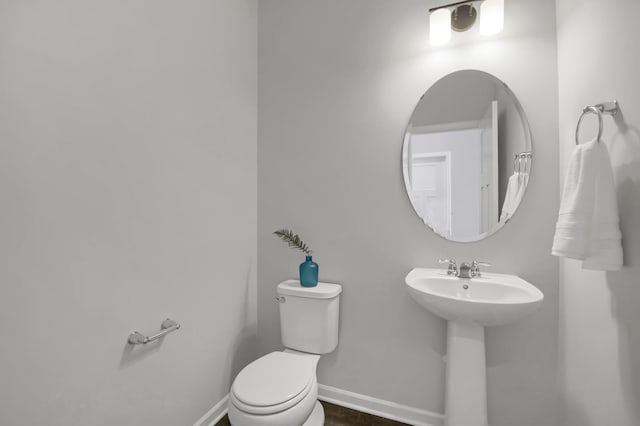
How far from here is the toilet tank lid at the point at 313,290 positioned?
1.64m

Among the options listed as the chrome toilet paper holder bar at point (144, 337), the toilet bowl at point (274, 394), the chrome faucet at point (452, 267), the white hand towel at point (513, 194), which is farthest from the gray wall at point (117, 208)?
the white hand towel at point (513, 194)

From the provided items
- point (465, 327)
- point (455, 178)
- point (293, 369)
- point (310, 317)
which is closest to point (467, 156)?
point (455, 178)

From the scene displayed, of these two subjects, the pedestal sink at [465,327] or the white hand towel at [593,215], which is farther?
the pedestal sink at [465,327]

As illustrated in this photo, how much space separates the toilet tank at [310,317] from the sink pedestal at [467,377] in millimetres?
638

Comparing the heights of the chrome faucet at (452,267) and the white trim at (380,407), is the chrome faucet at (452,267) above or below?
above

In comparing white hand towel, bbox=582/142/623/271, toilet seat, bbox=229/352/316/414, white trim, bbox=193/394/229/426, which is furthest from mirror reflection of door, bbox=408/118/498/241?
white trim, bbox=193/394/229/426

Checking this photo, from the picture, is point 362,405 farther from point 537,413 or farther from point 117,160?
point 117,160

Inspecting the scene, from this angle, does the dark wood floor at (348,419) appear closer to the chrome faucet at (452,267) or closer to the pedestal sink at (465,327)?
the pedestal sink at (465,327)

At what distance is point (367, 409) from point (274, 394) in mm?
829

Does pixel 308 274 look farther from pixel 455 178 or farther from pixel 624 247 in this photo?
pixel 624 247

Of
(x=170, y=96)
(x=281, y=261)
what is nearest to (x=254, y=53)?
(x=170, y=96)

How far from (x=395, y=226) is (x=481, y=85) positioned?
34.0 inches

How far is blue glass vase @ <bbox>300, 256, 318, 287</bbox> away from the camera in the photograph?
5.65ft

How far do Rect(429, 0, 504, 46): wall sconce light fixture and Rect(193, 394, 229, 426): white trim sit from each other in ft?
7.61
